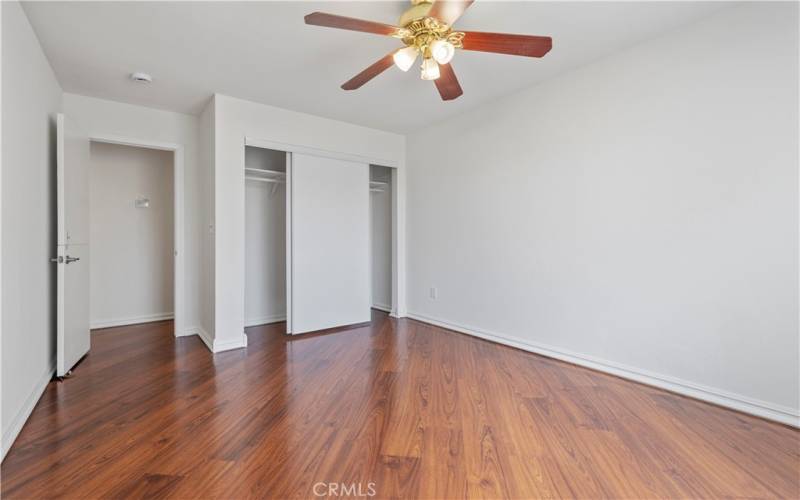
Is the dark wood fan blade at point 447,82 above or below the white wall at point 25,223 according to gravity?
above

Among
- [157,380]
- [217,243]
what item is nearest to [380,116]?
[217,243]

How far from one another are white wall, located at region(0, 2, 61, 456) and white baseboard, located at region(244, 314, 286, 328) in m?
1.79

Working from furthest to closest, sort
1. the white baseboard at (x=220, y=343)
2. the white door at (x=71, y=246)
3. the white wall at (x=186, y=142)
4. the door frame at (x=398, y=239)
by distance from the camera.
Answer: the door frame at (x=398, y=239), the white wall at (x=186, y=142), the white baseboard at (x=220, y=343), the white door at (x=71, y=246)

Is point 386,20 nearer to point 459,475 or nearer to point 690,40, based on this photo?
point 690,40

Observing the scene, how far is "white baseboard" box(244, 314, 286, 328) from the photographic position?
14.0ft

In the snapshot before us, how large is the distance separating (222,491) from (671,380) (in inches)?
106

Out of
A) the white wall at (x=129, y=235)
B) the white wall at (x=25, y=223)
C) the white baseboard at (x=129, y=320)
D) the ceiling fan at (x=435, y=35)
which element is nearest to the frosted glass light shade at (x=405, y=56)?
the ceiling fan at (x=435, y=35)

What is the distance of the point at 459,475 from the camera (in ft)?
5.04

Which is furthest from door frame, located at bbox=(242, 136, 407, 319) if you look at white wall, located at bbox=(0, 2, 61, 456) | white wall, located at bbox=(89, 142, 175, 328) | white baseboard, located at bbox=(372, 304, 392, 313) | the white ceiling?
white wall, located at bbox=(0, 2, 61, 456)

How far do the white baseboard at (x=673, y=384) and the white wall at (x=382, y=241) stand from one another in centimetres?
205

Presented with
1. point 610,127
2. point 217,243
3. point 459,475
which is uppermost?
point 610,127

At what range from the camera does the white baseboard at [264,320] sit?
4.28 metres

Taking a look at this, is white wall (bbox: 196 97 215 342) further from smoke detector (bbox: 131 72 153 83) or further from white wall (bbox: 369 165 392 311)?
white wall (bbox: 369 165 392 311)

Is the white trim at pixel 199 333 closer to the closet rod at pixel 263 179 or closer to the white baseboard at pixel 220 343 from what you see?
the white baseboard at pixel 220 343
